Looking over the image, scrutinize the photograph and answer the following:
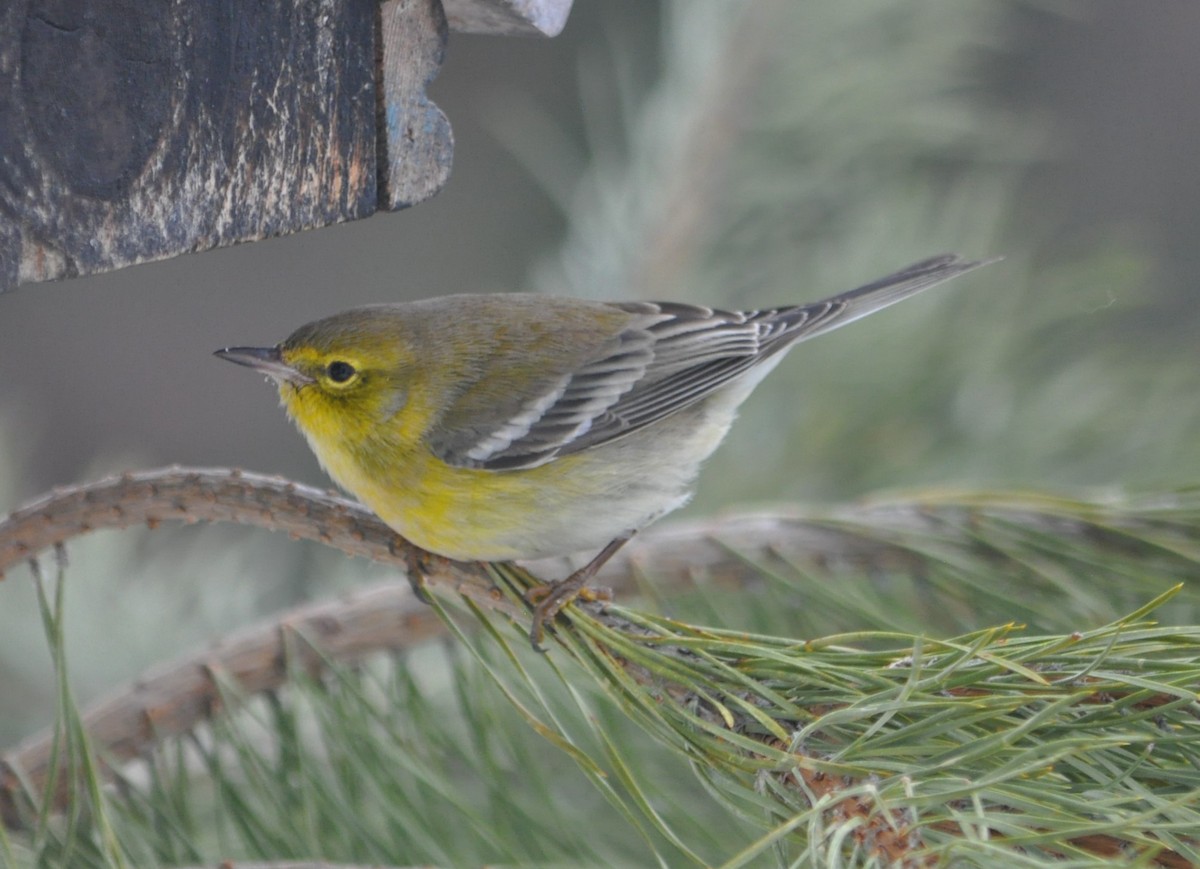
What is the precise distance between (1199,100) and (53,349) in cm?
545

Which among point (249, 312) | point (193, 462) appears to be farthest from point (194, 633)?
point (249, 312)

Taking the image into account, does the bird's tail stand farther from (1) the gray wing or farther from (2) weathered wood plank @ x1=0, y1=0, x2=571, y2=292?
(2) weathered wood plank @ x1=0, y1=0, x2=571, y2=292

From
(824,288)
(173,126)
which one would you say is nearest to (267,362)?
(173,126)

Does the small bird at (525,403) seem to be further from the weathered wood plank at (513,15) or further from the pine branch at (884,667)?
the weathered wood plank at (513,15)

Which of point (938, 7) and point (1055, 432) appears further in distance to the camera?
point (938, 7)

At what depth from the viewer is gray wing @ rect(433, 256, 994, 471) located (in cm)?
208

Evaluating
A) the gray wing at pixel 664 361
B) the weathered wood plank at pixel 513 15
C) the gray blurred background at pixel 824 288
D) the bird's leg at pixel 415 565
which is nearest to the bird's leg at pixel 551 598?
the bird's leg at pixel 415 565

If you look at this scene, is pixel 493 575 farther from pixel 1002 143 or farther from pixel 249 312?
pixel 249 312

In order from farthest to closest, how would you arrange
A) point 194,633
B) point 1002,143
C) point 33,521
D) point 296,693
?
point 1002,143 → point 194,633 → point 296,693 → point 33,521

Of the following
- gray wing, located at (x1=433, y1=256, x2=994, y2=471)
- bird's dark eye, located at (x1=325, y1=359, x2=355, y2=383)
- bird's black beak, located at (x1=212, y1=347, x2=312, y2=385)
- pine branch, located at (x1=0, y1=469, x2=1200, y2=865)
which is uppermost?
gray wing, located at (x1=433, y1=256, x2=994, y2=471)

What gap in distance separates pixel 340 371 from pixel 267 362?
0.41 ft

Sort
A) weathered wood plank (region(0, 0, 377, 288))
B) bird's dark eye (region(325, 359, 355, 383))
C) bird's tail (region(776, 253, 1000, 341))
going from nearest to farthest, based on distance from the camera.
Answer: weathered wood plank (region(0, 0, 377, 288)) → bird's dark eye (region(325, 359, 355, 383)) → bird's tail (region(776, 253, 1000, 341))

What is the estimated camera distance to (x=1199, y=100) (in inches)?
246

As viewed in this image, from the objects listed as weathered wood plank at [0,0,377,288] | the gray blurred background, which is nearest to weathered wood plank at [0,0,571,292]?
weathered wood plank at [0,0,377,288]
